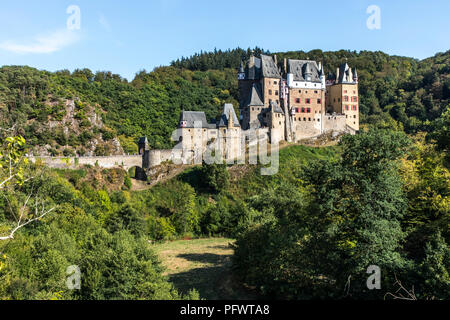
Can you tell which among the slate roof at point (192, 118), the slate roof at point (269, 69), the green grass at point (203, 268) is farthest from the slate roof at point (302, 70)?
the green grass at point (203, 268)

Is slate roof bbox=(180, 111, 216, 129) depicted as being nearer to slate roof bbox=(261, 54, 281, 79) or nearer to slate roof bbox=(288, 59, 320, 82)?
Result: slate roof bbox=(261, 54, 281, 79)

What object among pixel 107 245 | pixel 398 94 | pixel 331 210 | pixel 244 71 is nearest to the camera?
pixel 331 210

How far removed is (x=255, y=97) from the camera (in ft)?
205

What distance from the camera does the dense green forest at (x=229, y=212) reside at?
18.9m

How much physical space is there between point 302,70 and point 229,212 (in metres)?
29.5

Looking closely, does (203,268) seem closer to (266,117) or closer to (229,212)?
(229,212)

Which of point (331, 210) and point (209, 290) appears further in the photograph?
point (209, 290)

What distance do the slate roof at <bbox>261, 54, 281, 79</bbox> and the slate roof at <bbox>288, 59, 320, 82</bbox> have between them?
9.16ft

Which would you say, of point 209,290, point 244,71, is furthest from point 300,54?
point 209,290

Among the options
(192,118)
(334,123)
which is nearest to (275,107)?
(334,123)

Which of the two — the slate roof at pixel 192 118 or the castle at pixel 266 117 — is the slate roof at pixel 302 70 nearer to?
the castle at pixel 266 117

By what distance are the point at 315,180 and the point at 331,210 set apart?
7.02 feet

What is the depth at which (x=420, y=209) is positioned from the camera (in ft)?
68.7
